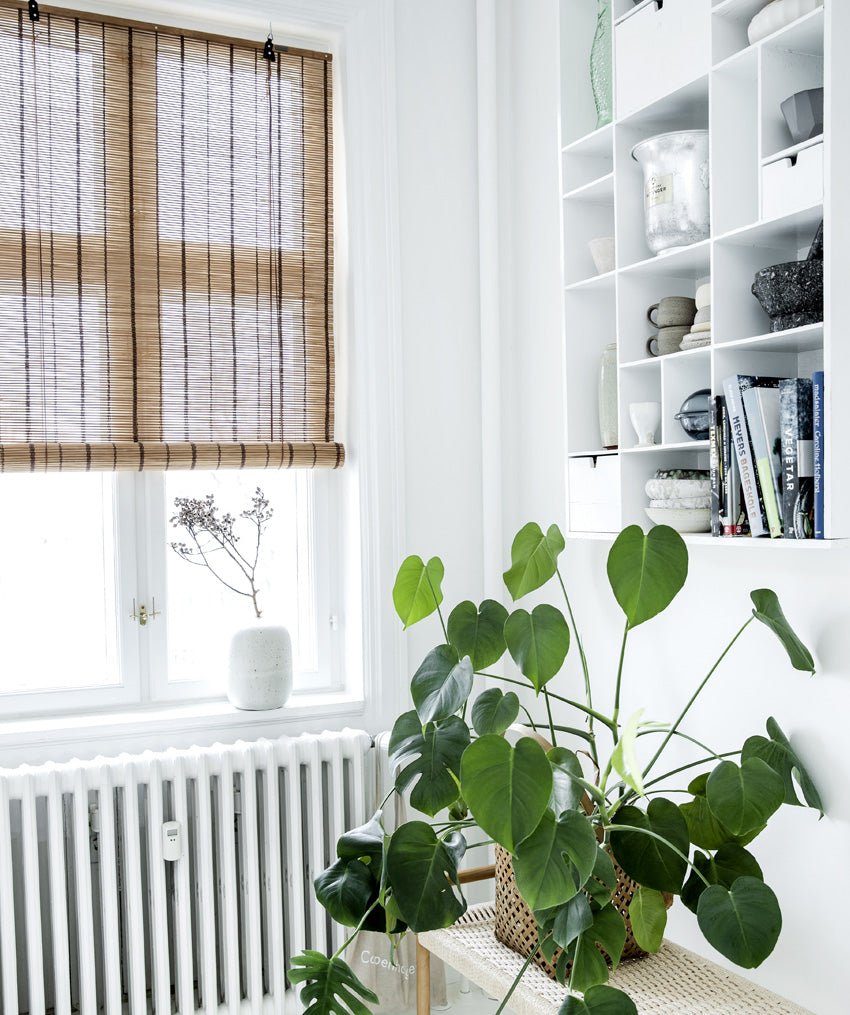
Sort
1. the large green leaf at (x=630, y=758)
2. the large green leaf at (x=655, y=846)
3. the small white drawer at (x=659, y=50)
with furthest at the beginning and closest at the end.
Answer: the small white drawer at (x=659, y=50) → the large green leaf at (x=655, y=846) → the large green leaf at (x=630, y=758)

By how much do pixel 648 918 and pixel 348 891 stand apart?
507mm

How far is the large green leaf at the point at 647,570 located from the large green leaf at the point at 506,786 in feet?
0.93

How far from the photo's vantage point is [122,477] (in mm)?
2316

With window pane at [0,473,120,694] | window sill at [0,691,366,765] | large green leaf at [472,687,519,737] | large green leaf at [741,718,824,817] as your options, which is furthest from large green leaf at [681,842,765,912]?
window pane at [0,473,120,694]

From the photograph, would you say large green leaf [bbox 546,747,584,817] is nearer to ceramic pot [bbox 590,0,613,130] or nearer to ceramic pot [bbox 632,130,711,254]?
ceramic pot [bbox 632,130,711,254]

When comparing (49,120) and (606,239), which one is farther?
(49,120)

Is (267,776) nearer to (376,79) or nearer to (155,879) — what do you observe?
(155,879)

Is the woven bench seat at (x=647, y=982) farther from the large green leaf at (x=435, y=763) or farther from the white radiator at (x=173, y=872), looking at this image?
the white radiator at (x=173, y=872)

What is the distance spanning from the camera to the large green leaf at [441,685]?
5.24 ft

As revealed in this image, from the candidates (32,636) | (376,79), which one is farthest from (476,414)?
(32,636)

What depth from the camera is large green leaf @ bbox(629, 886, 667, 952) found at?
5.09ft

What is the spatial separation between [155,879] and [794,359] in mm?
1675

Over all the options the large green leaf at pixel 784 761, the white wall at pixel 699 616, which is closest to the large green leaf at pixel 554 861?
the large green leaf at pixel 784 761

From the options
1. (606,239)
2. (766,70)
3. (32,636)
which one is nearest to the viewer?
(766,70)
